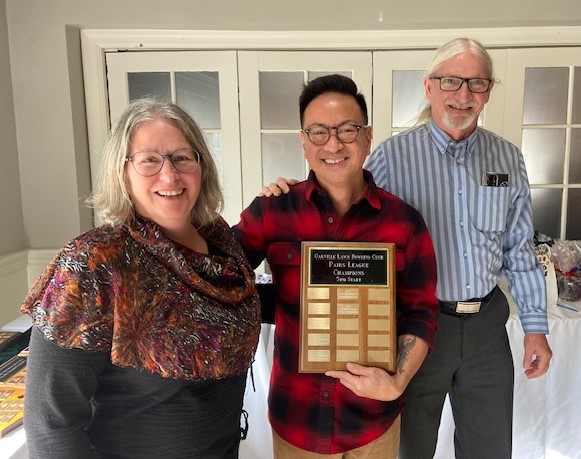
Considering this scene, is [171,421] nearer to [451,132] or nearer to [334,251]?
[334,251]

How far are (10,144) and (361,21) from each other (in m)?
2.19

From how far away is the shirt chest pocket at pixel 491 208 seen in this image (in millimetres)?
1413

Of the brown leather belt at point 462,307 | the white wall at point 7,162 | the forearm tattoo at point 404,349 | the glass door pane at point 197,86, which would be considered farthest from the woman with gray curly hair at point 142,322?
the white wall at point 7,162

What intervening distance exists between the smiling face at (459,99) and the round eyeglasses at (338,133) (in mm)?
460

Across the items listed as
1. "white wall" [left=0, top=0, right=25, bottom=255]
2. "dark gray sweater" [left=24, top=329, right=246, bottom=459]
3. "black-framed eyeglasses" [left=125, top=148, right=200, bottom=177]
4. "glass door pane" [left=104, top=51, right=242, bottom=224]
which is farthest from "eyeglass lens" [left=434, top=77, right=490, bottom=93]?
"white wall" [left=0, top=0, right=25, bottom=255]

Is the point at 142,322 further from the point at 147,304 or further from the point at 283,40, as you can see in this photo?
the point at 283,40

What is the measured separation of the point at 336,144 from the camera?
1.07 m

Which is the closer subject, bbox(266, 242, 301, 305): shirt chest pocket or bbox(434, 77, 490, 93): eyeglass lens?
bbox(266, 242, 301, 305): shirt chest pocket

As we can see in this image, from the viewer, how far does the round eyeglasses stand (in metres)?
1.08

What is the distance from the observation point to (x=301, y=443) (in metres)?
1.15

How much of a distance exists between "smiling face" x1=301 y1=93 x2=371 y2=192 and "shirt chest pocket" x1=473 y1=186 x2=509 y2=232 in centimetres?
52

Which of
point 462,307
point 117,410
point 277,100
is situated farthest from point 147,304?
point 277,100

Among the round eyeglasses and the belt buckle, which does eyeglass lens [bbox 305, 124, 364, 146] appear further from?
the belt buckle

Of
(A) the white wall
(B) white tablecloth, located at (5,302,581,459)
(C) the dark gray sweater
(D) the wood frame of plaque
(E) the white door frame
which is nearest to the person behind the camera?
(C) the dark gray sweater
